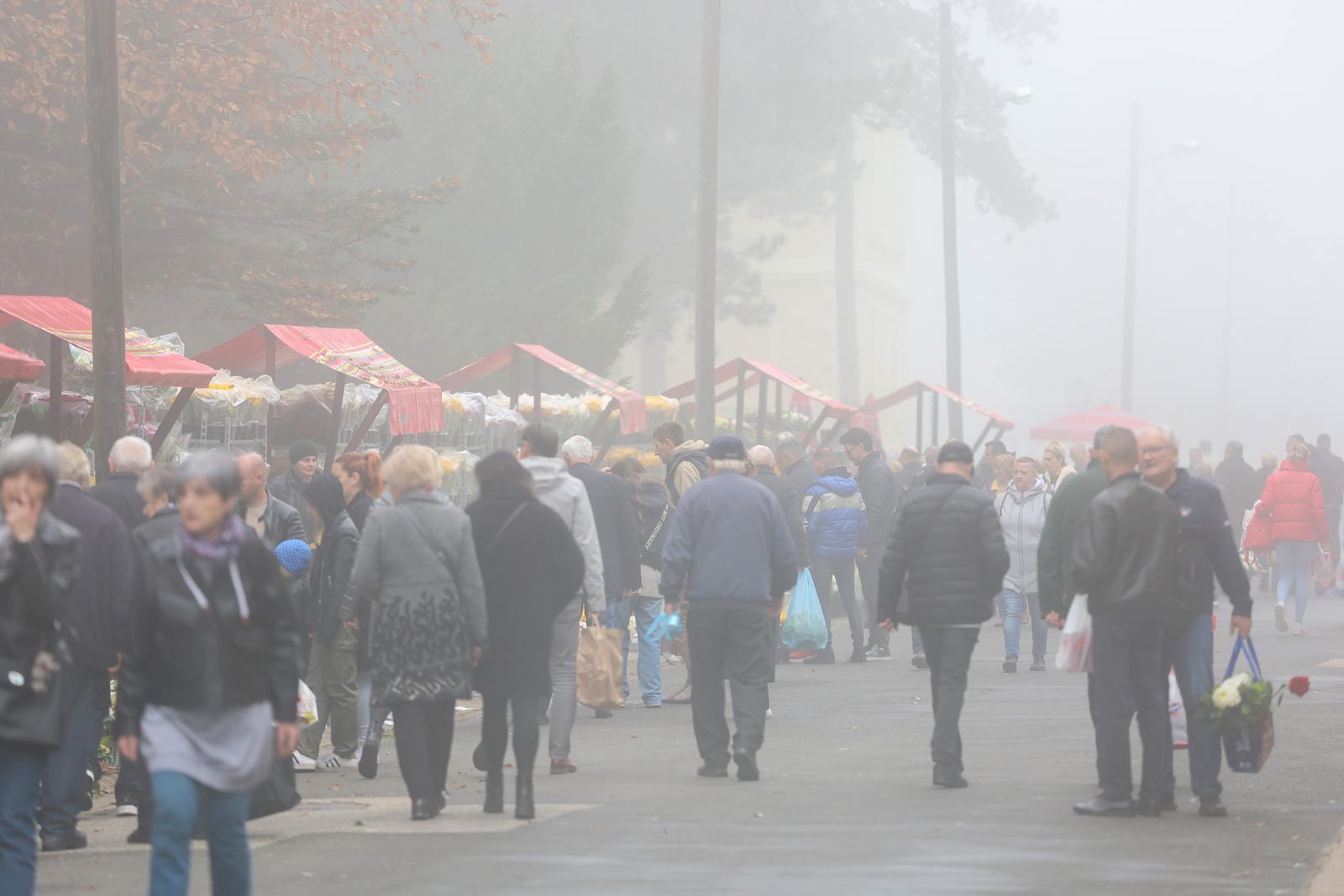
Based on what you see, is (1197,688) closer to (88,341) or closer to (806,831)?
(806,831)

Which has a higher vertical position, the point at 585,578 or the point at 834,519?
the point at 834,519

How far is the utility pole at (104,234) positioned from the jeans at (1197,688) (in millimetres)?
7034

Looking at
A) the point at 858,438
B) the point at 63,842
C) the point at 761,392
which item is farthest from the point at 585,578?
the point at 761,392

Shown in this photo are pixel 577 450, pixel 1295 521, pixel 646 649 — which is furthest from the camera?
pixel 1295 521

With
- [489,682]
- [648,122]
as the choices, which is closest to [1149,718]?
[489,682]

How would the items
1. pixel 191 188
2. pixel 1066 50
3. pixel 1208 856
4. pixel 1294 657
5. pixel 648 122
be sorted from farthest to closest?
pixel 1066 50, pixel 648 122, pixel 191 188, pixel 1294 657, pixel 1208 856

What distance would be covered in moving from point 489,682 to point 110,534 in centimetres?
183

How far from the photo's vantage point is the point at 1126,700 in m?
9.16

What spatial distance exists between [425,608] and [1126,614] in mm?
3025

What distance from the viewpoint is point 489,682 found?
9352mm

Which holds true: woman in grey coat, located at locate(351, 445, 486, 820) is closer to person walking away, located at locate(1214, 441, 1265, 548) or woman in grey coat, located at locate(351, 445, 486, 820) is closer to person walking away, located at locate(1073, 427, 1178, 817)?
person walking away, located at locate(1073, 427, 1178, 817)

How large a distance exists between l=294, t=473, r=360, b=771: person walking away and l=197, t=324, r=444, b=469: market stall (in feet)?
21.2

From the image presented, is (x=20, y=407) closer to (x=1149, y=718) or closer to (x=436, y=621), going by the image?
(x=436, y=621)

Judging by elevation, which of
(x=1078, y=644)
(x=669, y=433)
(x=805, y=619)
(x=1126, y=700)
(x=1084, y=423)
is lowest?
(x=1126, y=700)
